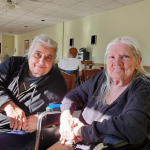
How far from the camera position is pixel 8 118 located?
1.24m

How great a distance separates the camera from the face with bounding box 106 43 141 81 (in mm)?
1095

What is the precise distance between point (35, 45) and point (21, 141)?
0.77 m

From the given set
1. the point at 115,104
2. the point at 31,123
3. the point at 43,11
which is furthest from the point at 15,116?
the point at 43,11

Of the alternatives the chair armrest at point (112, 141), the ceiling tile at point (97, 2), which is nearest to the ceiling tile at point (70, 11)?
the ceiling tile at point (97, 2)

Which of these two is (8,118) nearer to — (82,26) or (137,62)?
(137,62)

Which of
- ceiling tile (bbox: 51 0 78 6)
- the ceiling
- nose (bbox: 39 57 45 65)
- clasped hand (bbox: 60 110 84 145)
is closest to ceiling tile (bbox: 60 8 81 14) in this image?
the ceiling

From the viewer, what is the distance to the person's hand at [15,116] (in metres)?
1.21

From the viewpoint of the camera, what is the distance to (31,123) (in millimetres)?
1267

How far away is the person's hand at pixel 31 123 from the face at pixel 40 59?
1.15 feet

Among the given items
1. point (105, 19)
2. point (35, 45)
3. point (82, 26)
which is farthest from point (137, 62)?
point (82, 26)

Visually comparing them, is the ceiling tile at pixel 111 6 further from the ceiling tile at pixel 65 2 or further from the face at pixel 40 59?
the face at pixel 40 59

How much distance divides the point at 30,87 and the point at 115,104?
0.69 metres

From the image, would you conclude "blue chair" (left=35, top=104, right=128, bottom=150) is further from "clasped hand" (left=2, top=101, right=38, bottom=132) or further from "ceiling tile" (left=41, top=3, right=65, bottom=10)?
"ceiling tile" (left=41, top=3, right=65, bottom=10)

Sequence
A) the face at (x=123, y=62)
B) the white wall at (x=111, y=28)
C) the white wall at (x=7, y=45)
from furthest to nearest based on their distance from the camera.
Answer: the white wall at (x=7, y=45), the white wall at (x=111, y=28), the face at (x=123, y=62)
